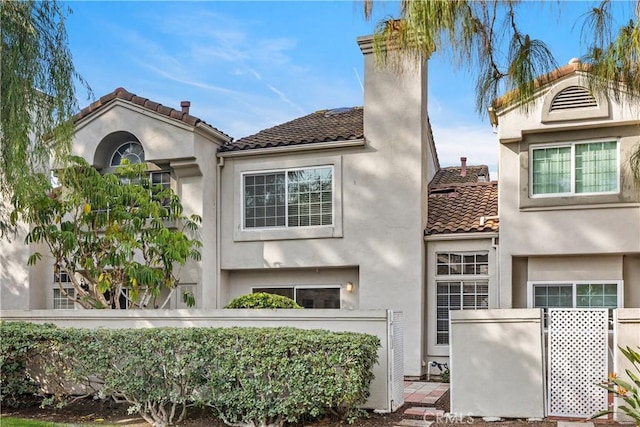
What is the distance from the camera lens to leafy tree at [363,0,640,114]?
5680 millimetres

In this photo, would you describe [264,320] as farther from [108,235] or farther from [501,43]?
[501,43]

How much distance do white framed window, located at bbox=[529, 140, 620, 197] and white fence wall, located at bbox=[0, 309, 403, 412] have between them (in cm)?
597

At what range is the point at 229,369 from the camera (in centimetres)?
979

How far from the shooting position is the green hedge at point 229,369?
9.41 m

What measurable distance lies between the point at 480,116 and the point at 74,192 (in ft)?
35.4

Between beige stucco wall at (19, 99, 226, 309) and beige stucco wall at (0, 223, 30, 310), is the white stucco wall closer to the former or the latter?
beige stucco wall at (19, 99, 226, 309)

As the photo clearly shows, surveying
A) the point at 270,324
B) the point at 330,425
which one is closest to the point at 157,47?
the point at 270,324

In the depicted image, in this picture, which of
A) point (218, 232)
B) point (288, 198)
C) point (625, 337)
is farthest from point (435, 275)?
point (218, 232)

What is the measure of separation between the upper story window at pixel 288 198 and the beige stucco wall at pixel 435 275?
9.38 feet

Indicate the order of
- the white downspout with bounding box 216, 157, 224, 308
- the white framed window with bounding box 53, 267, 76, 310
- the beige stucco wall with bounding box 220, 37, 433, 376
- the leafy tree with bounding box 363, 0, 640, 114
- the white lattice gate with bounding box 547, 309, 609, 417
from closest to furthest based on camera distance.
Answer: the leafy tree with bounding box 363, 0, 640, 114 < the white lattice gate with bounding box 547, 309, 609, 417 < the beige stucco wall with bounding box 220, 37, 433, 376 < the white downspout with bounding box 216, 157, 224, 308 < the white framed window with bounding box 53, 267, 76, 310

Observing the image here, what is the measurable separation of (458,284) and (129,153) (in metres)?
10.1

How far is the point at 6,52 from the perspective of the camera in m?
8.60

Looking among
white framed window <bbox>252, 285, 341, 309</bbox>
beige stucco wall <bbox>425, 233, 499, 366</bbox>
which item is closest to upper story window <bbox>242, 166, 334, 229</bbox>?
white framed window <bbox>252, 285, 341, 309</bbox>

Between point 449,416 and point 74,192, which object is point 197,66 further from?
point 449,416
